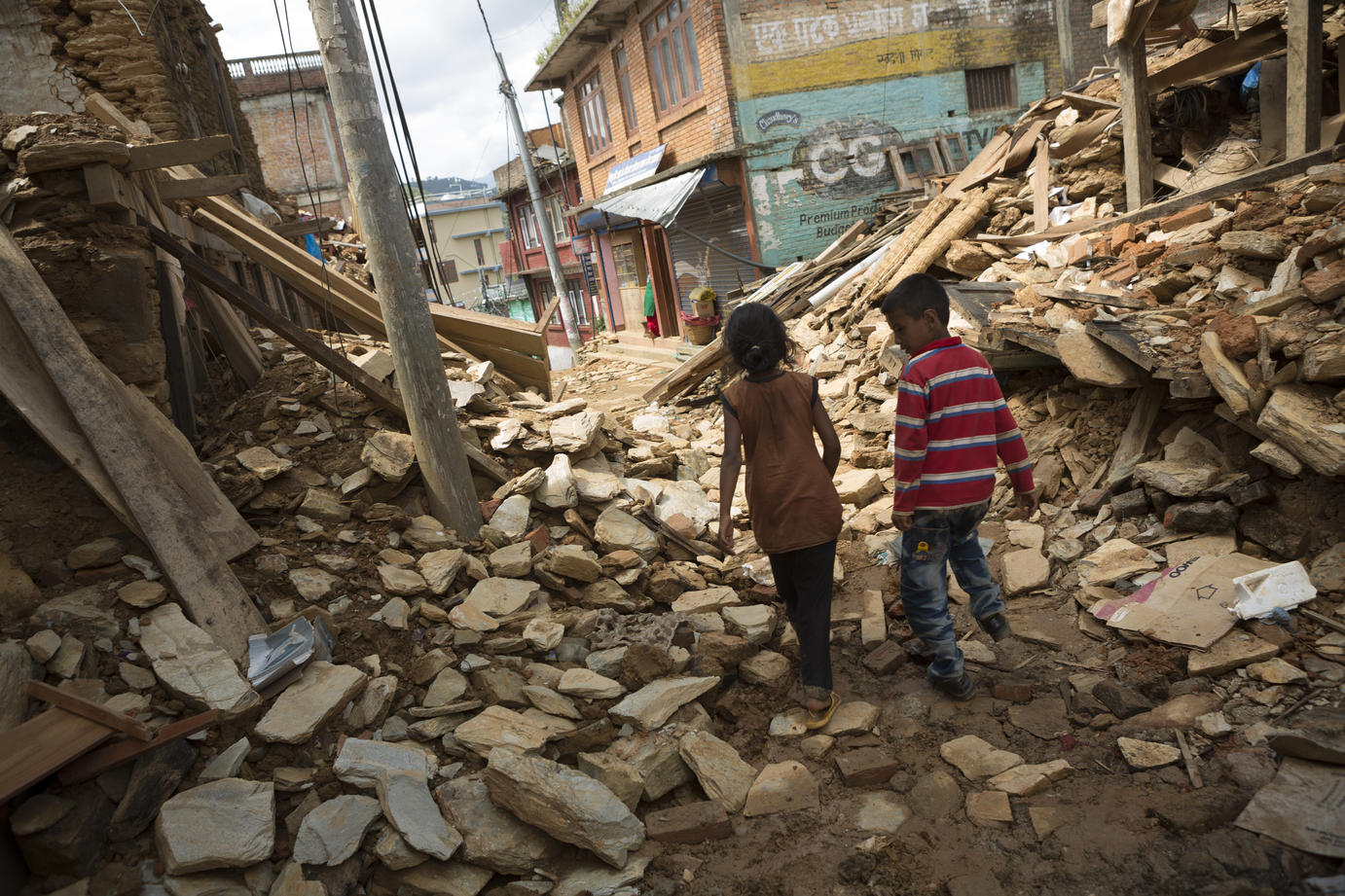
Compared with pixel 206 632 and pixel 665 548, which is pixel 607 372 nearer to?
pixel 665 548

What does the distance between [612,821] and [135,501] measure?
2558mm

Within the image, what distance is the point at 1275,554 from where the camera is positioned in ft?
11.4

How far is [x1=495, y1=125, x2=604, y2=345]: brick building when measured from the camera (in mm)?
23938

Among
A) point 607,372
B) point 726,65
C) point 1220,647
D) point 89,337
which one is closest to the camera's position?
point 1220,647

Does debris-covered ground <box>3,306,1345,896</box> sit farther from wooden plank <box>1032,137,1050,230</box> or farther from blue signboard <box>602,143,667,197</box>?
blue signboard <box>602,143,667,197</box>

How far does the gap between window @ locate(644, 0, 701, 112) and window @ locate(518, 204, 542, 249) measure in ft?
46.1

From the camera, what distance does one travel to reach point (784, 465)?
10.1ft

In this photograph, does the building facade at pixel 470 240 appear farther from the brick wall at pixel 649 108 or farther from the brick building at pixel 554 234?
the brick wall at pixel 649 108

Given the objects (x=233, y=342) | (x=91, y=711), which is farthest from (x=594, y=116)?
(x=91, y=711)

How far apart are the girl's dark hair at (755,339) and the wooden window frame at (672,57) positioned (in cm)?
1286

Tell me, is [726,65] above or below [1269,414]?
above

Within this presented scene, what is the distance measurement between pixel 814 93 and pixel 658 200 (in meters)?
3.56

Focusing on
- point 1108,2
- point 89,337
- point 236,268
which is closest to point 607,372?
point 236,268

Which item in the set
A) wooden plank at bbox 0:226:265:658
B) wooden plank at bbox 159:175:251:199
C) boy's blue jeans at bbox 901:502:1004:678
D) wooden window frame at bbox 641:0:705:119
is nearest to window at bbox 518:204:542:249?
wooden window frame at bbox 641:0:705:119
